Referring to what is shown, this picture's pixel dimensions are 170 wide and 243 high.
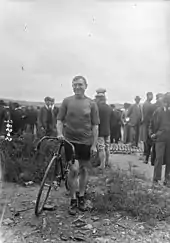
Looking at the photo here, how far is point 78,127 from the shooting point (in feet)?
11.0

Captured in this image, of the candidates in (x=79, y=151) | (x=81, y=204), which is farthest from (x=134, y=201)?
(x=79, y=151)

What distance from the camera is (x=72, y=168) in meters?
3.35

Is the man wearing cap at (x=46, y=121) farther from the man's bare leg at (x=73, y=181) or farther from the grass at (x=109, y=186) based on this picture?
the man's bare leg at (x=73, y=181)

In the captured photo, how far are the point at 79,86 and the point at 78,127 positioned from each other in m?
0.44

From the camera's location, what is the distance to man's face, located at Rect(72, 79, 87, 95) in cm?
332

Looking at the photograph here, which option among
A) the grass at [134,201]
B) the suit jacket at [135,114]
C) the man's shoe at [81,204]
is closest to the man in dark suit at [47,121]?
the grass at [134,201]

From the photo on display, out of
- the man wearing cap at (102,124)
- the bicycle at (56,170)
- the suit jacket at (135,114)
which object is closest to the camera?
the bicycle at (56,170)

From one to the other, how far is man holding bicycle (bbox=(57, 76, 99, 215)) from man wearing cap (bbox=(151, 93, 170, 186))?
4.74 ft

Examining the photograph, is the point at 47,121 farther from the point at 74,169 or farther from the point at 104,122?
the point at 74,169

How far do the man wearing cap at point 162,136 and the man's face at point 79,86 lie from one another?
4.91 feet

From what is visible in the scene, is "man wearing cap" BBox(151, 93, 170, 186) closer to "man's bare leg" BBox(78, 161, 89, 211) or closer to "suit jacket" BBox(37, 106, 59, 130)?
"man's bare leg" BBox(78, 161, 89, 211)

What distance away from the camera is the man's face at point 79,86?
332 cm

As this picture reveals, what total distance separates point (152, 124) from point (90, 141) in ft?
5.30

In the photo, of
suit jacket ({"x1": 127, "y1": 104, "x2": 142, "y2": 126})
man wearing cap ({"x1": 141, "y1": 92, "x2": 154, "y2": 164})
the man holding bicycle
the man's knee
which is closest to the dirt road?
the man holding bicycle
